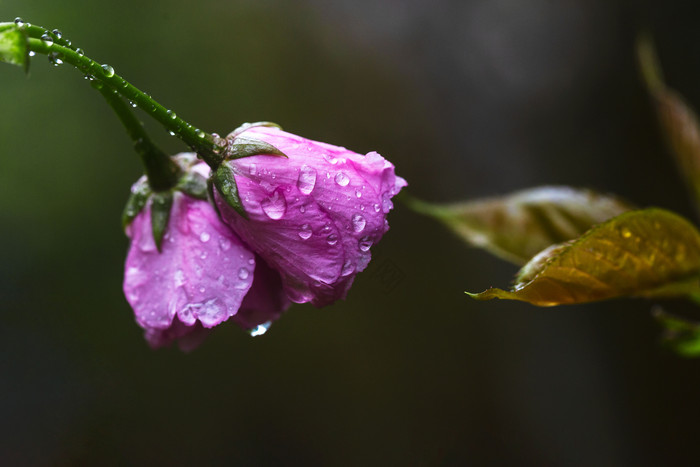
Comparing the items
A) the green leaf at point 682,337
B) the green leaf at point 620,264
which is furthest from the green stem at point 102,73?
the green leaf at point 682,337

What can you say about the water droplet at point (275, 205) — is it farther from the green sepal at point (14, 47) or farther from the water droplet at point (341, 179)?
the green sepal at point (14, 47)

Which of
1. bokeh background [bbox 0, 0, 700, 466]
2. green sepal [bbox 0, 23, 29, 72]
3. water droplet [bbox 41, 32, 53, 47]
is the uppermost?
water droplet [bbox 41, 32, 53, 47]

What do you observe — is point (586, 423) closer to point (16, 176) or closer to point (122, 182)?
point (122, 182)

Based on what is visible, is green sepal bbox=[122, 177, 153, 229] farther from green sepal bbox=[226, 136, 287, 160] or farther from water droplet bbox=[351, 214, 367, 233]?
water droplet bbox=[351, 214, 367, 233]

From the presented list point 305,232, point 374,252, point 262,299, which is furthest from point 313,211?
point 374,252

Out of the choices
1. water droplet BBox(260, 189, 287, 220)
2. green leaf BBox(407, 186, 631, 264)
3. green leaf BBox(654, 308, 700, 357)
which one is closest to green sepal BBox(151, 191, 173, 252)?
water droplet BBox(260, 189, 287, 220)

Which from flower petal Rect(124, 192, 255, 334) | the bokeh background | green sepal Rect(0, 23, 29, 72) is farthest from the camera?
the bokeh background
